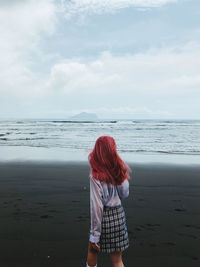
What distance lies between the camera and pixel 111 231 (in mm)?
2414

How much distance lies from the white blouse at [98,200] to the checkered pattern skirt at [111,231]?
82 mm

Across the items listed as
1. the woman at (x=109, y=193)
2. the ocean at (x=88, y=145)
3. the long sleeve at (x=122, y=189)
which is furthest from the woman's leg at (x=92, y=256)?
the ocean at (x=88, y=145)

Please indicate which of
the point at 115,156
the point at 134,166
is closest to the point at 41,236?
the point at 115,156

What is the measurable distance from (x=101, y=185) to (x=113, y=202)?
23 cm

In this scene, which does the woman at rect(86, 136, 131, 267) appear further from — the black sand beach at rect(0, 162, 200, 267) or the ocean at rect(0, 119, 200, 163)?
the black sand beach at rect(0, 162, 200, 267)

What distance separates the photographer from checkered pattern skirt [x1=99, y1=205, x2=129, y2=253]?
2408mm

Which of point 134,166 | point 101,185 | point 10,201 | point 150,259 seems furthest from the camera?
point 134,166

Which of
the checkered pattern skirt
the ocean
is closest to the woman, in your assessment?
the checkered pattern skirt

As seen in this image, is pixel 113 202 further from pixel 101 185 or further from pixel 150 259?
pixel 150 259

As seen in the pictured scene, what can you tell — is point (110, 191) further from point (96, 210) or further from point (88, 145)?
point (88, 145)

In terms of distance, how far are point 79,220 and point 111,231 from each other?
1973mm

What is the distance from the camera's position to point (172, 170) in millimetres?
8141

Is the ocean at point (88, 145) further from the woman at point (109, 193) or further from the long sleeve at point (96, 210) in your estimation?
the long sleeve at point (96, 210)

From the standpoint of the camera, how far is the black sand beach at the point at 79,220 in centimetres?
315
